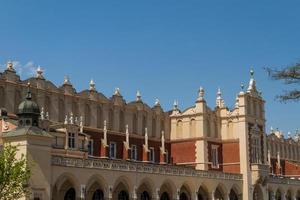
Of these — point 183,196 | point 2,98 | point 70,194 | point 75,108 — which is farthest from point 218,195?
point 2,98

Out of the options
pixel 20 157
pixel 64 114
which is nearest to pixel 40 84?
pixel 64 114

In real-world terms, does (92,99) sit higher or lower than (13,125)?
higher

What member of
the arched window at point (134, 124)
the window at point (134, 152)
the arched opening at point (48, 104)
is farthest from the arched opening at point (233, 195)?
the arched opening at point (48, 104)

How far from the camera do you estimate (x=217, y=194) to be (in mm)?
63438

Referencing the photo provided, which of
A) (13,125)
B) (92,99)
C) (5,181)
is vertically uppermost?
(92,99)

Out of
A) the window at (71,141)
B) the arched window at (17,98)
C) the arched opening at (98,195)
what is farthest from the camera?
the arched window at (17,98)

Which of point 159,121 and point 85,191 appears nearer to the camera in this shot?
point 85,191

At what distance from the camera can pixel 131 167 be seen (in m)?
49.8

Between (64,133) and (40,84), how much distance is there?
6551 millimetres

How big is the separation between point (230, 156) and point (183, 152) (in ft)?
17.3

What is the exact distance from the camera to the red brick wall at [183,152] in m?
67.4

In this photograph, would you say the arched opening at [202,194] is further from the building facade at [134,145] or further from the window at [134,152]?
the window at [134,152]

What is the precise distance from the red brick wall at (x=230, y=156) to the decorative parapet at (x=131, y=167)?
4391 millimetres

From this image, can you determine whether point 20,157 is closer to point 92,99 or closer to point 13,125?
point 13,125
